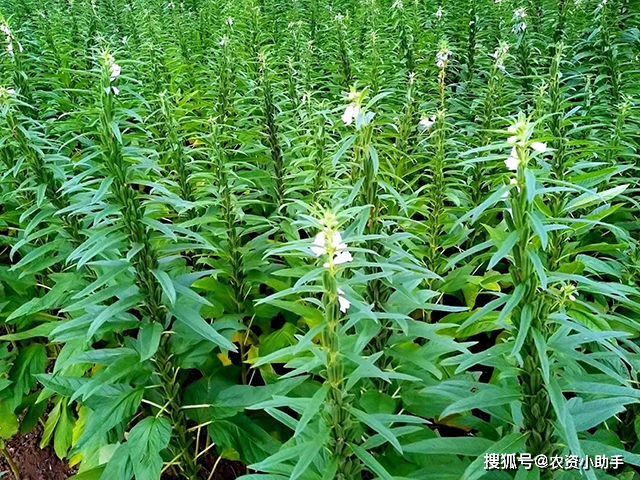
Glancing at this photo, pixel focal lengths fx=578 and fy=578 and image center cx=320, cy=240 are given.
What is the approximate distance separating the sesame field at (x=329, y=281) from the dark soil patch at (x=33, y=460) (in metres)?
→ 0.02

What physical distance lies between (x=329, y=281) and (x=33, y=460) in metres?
3.16

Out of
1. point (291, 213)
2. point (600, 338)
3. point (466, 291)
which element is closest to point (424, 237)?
point (466, 291)

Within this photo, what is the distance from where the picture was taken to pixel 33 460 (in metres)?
3.87

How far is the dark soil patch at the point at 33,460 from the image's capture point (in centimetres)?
372

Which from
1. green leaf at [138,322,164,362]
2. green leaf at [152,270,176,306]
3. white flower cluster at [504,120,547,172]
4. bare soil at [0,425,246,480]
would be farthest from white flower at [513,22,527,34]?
bare soil at [0,425,246,480]

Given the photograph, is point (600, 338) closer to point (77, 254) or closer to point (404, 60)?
point (77, 254)

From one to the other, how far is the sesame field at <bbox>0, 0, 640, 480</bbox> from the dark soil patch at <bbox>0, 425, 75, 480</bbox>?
0.05 feet

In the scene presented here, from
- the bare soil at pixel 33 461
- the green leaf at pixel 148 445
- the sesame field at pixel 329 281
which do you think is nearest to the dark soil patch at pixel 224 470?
the sesame field at pixel 329 281

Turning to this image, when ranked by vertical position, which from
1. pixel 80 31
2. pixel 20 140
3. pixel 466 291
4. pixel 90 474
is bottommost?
pixel 90 474

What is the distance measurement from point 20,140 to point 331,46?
321 cm

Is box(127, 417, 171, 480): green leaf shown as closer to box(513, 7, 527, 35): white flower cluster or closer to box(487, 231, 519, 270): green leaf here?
box(487, 231, 519, 270): green leaf

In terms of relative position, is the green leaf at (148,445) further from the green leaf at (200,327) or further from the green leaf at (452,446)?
the green leaf at (452,446)

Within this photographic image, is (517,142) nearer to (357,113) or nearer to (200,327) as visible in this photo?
(357,113)

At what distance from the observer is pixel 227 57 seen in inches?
174
